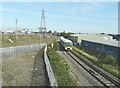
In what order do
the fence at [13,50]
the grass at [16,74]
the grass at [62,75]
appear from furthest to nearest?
the fence at [13,50] → the grass at [16,74] → the grass at [62,75]

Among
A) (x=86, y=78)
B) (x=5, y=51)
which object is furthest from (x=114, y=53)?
(x=5, y=51)

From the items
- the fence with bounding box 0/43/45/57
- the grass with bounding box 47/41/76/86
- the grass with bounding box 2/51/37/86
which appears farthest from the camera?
the fence with bounding box 0/43/45/57

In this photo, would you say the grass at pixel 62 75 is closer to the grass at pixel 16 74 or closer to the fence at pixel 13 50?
the grass at pixel 16 74

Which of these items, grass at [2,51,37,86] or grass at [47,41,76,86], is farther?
grass at [2,51,37,86]

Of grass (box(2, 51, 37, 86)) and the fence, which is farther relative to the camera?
the fence

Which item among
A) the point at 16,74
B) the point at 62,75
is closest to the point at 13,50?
the point at 16,74

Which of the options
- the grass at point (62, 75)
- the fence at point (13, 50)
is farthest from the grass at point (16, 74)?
the fence at point (13, 50)

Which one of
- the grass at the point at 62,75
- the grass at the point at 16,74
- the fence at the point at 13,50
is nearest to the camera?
the grass at the point at 62,75

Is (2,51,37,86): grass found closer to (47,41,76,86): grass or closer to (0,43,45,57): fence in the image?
(47,41,76,86): grass

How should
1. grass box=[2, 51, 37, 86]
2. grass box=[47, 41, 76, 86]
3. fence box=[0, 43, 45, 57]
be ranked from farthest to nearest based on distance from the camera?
fence box=[0, 43, 45, 57] < grass box=[2, 51, 37, 86] < grass box=[47, 41, 76, 86]

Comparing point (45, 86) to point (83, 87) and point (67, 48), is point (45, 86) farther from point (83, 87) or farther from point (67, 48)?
point (67, 48)

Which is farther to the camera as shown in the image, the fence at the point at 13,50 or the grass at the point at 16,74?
the fence at the point at 13,50

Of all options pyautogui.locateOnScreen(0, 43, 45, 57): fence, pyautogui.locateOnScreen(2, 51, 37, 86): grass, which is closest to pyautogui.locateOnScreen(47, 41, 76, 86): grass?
pyautogui.locateOnScreen(2, 51, 37, 86): grass

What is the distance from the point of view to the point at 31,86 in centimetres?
1413
